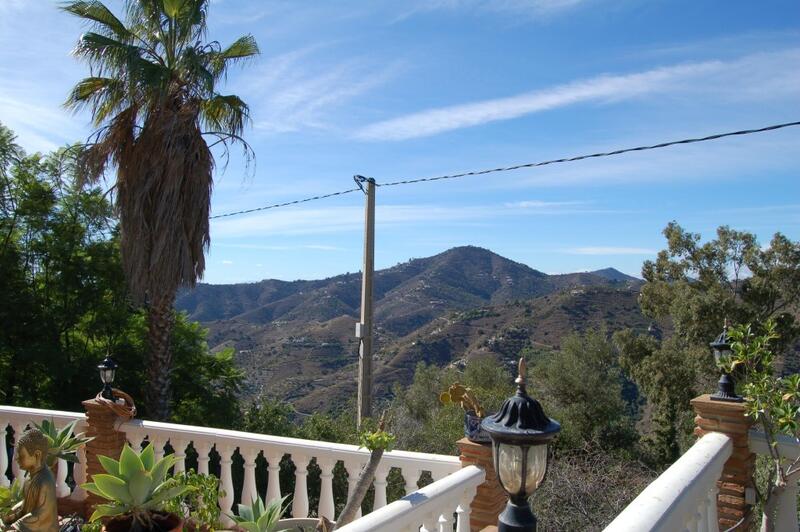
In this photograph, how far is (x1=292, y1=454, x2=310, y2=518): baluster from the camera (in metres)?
3.77

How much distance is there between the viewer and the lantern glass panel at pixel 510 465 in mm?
2057

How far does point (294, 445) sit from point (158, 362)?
22.0ft

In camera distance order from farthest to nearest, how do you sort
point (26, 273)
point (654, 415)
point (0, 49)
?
point (654, 415) < point (26, 273) < point (0, 49)

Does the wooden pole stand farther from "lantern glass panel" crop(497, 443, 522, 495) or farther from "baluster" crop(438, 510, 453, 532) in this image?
"lantern glass panel" crop(497, 443, 522, 495)

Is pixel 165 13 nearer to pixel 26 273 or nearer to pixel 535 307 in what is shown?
pixel 26 273

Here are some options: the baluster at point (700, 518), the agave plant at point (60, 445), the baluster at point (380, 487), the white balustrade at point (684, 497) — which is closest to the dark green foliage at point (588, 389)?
the baluster at point (380, 487)

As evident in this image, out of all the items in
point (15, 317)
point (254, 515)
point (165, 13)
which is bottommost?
point (254, 515)

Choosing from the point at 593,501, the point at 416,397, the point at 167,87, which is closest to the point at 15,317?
the point at 167,87

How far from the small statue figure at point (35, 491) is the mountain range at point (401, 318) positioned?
67.7ft

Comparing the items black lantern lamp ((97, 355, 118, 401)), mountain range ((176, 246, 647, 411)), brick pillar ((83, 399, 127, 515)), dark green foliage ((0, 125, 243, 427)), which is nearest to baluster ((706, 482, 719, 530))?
brick pillar ((83, 399, 127, 515))

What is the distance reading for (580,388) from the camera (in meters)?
21.7

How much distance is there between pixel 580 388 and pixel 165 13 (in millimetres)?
18363

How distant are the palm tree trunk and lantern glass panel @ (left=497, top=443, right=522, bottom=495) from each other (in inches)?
335

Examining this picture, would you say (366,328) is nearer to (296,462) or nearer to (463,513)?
(296,462)
